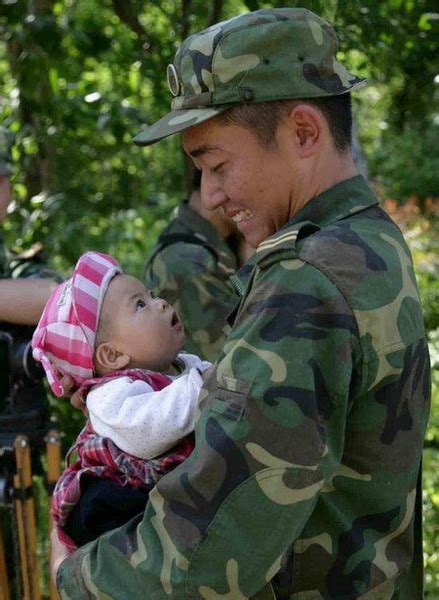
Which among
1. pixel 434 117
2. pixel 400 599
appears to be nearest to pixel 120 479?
pixel 400 599

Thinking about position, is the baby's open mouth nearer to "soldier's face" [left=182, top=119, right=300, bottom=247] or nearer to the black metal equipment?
"soldier's face" [left=182, top=119, right=300, bottom=247]

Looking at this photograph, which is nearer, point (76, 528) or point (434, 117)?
point (76, 528)

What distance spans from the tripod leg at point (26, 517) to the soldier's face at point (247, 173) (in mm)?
1634

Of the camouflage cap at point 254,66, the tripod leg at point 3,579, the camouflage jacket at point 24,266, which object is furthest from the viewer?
the camouflage jacket at point 24,266

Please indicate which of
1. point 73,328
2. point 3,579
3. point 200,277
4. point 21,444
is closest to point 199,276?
point 200,277

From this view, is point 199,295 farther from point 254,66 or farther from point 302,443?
point 302,443

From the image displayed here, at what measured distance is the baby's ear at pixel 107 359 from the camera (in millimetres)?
2148

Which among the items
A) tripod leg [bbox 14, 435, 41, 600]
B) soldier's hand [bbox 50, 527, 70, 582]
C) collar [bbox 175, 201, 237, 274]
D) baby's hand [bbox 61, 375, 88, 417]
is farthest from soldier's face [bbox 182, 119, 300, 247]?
collar [bbox 175, 201, 237, 274]

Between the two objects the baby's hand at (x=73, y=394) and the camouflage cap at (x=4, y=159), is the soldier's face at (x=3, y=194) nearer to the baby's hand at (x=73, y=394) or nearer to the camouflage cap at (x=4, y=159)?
the camouflage cap at (x=4, y=159)

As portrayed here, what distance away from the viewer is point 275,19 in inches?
70.2

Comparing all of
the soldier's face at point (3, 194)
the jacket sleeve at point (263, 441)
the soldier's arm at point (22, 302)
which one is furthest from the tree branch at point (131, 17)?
the jacket sleeve at point (263, 441)

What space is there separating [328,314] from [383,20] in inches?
122

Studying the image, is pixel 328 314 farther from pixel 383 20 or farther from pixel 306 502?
pixel 383 20

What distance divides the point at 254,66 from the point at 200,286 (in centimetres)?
194
